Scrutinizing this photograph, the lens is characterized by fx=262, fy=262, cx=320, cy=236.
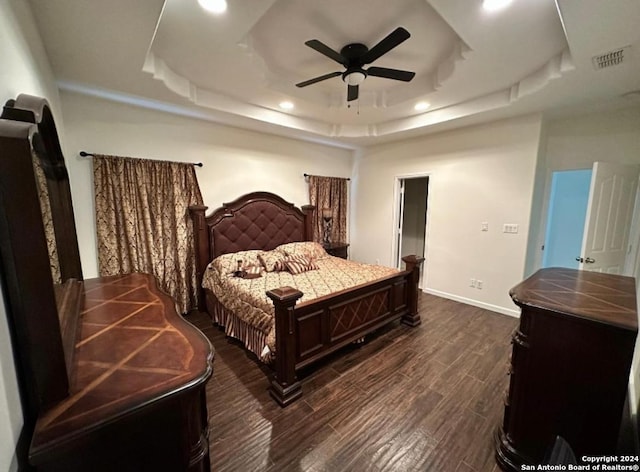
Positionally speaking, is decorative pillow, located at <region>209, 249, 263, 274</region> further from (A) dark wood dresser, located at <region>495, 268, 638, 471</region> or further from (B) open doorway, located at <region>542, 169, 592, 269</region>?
(B) open doorway, located at <region>542, 169, 592, 269</region>

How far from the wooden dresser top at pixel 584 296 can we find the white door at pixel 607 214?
122 cm

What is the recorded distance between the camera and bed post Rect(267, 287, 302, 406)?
198cm

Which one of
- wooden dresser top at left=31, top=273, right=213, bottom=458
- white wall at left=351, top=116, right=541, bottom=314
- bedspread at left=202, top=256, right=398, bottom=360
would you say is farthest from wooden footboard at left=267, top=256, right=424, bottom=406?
white wall at left=351, top=116, right=541, bottom=314

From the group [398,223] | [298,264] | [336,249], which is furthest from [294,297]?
[398,223]

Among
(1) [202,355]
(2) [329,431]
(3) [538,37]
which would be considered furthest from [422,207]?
(1) [202,355]

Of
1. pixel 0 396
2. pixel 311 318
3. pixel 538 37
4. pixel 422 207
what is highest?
pixel 538 37

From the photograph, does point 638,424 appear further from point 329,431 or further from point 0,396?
point 0,396

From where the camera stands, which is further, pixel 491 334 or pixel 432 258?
pixel 432 258

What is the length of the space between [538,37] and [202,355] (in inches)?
124

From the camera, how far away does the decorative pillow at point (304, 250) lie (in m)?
3.83

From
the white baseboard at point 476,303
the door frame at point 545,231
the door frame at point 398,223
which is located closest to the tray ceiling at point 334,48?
the door frame at point 545,231

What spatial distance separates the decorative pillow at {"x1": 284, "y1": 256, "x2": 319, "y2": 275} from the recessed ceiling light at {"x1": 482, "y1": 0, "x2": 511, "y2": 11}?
114 inches

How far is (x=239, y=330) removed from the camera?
108 inches

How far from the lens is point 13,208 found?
67cm
